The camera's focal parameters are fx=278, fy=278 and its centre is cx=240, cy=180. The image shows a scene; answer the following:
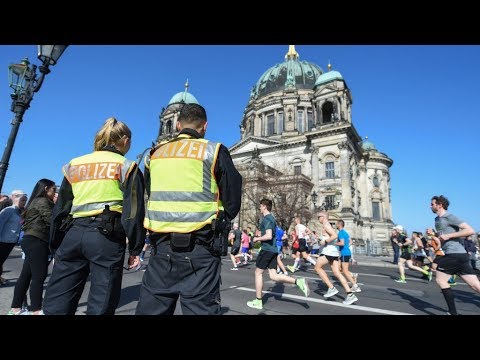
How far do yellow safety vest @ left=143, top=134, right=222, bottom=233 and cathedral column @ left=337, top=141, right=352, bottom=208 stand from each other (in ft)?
124

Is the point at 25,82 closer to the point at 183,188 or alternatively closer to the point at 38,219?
the point at 38,219

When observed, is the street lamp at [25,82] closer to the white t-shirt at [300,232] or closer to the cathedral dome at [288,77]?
the white t-shirt at [300,232]

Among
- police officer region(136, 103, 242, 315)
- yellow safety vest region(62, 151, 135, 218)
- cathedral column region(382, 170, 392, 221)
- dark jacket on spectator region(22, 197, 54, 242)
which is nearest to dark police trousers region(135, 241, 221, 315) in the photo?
police officer region(136, 103, 242, 315)

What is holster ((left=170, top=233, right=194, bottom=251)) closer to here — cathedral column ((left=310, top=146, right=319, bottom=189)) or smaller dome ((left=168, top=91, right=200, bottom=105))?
cathedral column ((left=310, top=146, right=319, bottom=189))

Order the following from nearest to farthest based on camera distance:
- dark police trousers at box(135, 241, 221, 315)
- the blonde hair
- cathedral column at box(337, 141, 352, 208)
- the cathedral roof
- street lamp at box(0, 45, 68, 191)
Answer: dark police trousers at box(135, 241, 221, 315), the blonde hair, street lamp at box(0, 45, 68, 191), cathedral column at box(337, 141, 352, 208), the cathedral roof

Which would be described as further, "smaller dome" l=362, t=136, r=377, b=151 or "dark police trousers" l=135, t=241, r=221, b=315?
"smaller dome" l=362, t=136, r=377, b=151

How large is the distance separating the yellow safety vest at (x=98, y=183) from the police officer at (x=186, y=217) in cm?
36

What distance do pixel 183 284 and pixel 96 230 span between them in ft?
3.28

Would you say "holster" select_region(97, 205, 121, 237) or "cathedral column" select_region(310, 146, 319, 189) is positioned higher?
"cathedral column" select_region(310, 146, 319, 189)

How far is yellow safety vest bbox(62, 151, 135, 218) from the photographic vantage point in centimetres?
258

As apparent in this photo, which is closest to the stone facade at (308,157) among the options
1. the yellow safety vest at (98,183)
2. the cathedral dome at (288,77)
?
the cathedral dome at (288,77)
